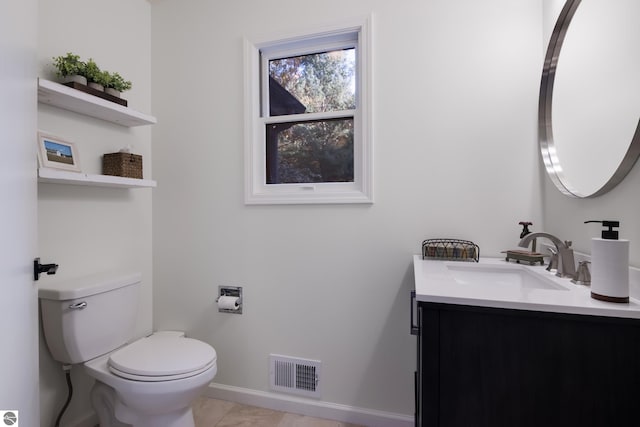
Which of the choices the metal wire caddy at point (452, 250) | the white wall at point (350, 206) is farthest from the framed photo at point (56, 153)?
the metal wire caddy at point (452, 250)

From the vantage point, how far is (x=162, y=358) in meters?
1.33

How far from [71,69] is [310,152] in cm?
117

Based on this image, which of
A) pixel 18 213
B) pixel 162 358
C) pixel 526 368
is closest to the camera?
pixel 526 368

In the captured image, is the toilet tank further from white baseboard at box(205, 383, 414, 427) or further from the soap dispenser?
the soap dispenser

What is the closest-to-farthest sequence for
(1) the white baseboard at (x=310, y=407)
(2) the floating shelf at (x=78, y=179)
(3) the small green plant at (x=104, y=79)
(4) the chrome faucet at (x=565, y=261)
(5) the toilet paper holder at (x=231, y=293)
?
1. (4) the chrome faucet at (x=565, y=261)
2. (2) the floating shelf at (x=78, y=179)
3. (3) the small green plant at (x=104, y=79)
4. (1) the white baseboard at (x=310, y=407)
5. (5) the toilet paper holder at (x=231, y=293)

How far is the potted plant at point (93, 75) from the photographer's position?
4.56 feet

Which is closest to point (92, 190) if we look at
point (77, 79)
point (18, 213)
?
point (77, 79)

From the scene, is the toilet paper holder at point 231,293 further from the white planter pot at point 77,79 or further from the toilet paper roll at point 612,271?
the toilet paper roll at point 612,271

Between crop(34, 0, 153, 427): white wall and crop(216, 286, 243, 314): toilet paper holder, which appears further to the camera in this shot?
crop(216, 286, 243, 314): toilet paper holder

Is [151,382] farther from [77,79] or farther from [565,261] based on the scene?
[565,261]

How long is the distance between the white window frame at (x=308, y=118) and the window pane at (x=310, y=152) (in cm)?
4

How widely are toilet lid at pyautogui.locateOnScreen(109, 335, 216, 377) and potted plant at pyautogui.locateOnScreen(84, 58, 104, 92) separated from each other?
1.24 m

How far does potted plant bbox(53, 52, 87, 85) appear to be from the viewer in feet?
4.40

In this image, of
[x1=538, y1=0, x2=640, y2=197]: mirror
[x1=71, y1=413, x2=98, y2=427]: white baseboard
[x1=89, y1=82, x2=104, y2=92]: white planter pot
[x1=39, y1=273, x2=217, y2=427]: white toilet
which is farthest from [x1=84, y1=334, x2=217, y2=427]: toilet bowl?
[x1=538, y1=0, x2=640, y2=197]: mirror
